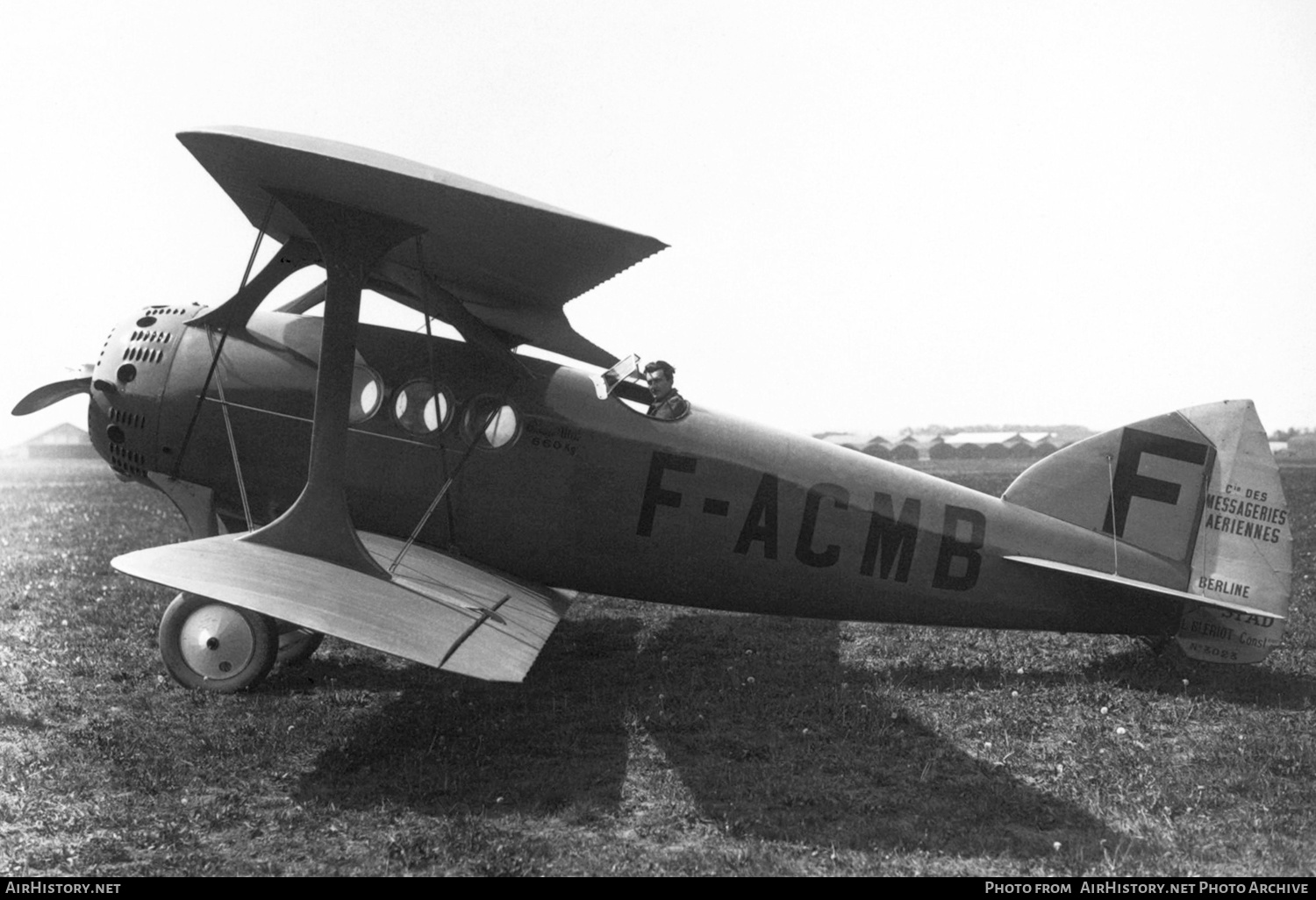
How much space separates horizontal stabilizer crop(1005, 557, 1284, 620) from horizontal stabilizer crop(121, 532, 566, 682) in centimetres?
362

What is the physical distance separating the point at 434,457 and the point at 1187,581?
5532 mm

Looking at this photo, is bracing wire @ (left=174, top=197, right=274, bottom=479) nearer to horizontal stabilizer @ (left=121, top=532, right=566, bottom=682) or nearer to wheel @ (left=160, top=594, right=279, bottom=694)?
wheel @ (left=160, top=594, right=279, bottom=694)

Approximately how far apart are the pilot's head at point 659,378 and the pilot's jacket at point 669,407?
4cm

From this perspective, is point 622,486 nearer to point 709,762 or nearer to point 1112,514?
point 709,762

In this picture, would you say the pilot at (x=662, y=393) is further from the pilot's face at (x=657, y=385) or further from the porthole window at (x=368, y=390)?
the porthole window at (x=368, y=390)

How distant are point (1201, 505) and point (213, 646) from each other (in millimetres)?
6949

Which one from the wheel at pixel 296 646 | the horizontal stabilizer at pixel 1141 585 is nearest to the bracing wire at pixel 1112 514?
the horizontal stabilizer at pixel 1141 585

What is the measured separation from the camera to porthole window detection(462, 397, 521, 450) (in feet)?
21.7

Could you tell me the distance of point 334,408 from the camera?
539 cm

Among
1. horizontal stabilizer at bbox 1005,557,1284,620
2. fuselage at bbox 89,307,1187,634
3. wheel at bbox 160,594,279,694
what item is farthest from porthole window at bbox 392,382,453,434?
horizontal stabilizer at bbox 1005,557,1284,620

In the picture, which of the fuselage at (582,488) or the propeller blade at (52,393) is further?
the propeller blade at (52,393)

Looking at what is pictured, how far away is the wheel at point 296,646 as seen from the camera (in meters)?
6.81

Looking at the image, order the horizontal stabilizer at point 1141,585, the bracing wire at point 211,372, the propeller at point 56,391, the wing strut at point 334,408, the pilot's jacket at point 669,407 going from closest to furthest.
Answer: the wing strut at point 334,408
the bracing wire at point 211,372
the horizontal stabilizer at point 1141,585
the pilot's jacket at point 669,407
the propeller at point 56,391

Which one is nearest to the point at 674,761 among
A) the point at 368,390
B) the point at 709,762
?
the point at 709,762
